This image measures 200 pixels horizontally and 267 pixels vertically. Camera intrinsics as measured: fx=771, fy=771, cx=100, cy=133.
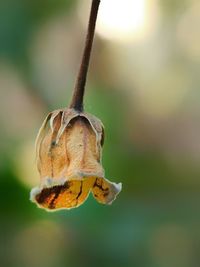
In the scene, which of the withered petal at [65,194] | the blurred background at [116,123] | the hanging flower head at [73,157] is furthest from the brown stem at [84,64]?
the blurred background at [116,123]

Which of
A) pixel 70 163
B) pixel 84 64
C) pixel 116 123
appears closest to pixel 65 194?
pixel 70 163

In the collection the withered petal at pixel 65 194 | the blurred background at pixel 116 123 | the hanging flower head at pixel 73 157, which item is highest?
the hanging flower head at pixel 73 157

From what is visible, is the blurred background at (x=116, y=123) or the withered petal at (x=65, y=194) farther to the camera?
the blurred background at (x=116, y=123)

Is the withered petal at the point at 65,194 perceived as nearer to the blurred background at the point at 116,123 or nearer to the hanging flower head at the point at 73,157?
the hanging flower head at the point at 73,157

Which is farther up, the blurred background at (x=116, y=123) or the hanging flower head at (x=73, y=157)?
the hanging flower head at (x=73, y=157)

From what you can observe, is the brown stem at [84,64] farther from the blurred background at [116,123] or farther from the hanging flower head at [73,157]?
the blurred background at [116,123]
